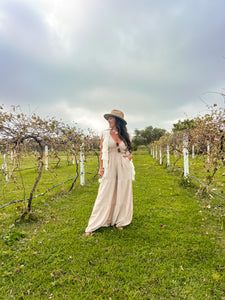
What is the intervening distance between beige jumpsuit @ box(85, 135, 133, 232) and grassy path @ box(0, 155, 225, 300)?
8.9 inches

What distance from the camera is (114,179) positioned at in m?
3.55

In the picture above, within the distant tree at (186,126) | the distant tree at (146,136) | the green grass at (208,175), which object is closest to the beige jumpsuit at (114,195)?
the green grass at (208,175)

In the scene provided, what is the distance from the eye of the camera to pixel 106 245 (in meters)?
3.09

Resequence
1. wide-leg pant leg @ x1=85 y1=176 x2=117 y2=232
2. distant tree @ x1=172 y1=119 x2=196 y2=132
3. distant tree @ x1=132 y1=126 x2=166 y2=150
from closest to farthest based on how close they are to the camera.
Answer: wide-leg pant leg @ x1=85 y1=176 x2=117 y2=232
distant tree @ x1=172 y1=119 x2=196 y2=132
distant tree @ x1=132 y1=126 x2=166 y2=150

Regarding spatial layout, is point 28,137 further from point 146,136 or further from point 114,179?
point 146,136

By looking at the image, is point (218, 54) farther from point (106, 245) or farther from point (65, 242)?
point (65, 242)

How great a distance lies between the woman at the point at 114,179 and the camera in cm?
344

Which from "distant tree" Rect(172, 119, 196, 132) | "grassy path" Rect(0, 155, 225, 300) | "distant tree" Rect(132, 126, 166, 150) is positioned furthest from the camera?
"distant tree" Rect(132, 126, 166, 150)

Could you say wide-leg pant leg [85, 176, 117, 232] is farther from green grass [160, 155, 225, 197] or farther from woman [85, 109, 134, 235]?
green grass [160, 155, 225, 197]

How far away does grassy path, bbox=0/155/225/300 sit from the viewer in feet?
7.13

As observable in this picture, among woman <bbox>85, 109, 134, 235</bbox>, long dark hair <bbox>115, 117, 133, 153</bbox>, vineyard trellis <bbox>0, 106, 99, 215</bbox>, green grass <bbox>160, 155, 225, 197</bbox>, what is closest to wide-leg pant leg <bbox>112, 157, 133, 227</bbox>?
woman <bbox>85, 109, 134, 235</bbox>

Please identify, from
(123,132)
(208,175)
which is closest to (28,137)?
(123,132)

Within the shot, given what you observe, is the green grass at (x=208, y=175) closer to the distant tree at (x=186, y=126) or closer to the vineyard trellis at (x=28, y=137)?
the distant tree at (x=186, y=126)

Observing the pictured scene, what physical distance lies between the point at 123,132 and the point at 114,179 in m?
0.95
